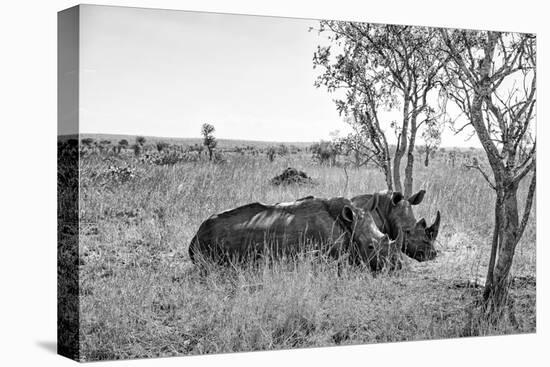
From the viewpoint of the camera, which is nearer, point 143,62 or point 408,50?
point 143,62

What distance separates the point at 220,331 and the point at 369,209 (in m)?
2.25

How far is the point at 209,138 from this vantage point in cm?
881

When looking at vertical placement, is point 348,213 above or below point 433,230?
above

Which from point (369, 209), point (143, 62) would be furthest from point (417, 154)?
point (143, 62)

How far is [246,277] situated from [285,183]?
43.3 inches

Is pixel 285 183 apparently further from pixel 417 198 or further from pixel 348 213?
pixel 417 198

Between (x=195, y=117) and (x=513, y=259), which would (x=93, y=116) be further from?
(x=513, y=259)

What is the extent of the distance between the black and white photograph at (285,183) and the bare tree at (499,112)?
0.02 metres

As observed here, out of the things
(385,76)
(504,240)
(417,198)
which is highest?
(385,76)

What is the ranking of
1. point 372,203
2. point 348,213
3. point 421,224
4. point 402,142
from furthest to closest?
point 421,224, point 402,142, point 372,203, point 348,213

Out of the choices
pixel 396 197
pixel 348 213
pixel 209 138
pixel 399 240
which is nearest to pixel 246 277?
pixel 348 213

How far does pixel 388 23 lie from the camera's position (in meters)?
9.84

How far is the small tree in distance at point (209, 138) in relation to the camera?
28.8 ft

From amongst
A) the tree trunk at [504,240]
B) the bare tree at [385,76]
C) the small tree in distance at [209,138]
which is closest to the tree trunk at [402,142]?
the bare tree at [385,76]
